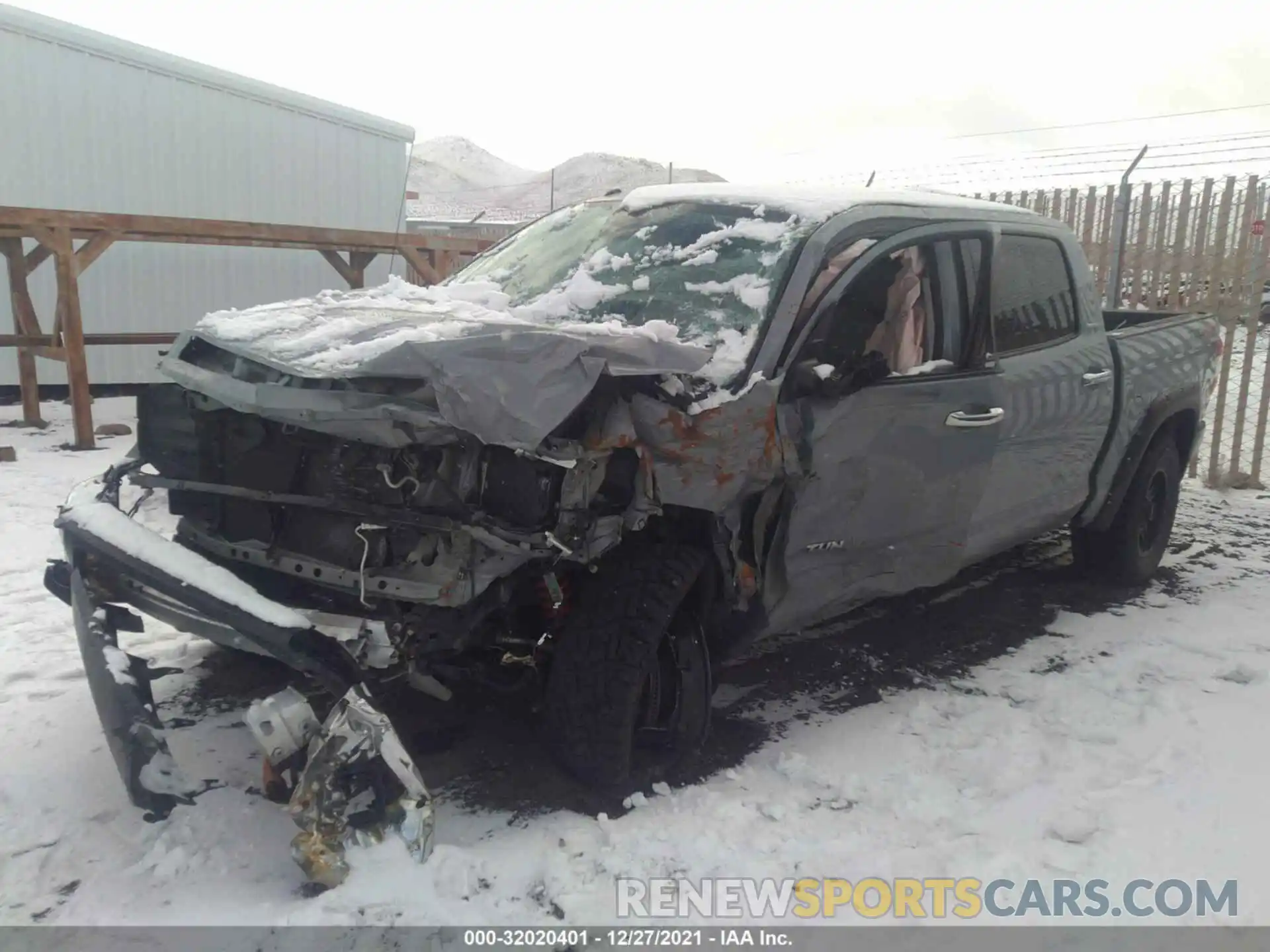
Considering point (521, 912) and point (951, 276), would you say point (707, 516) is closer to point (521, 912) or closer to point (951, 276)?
point (521, 912)

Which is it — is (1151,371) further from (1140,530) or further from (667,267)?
(667,267)

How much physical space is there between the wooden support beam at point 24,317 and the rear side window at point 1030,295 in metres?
8.44

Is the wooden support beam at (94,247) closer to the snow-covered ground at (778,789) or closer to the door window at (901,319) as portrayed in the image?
the snow-covered ground at (778,789)

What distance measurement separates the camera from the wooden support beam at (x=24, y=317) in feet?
28.2

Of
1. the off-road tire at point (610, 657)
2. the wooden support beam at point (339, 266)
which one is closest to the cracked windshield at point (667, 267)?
the off-road tire at point (610, 657)

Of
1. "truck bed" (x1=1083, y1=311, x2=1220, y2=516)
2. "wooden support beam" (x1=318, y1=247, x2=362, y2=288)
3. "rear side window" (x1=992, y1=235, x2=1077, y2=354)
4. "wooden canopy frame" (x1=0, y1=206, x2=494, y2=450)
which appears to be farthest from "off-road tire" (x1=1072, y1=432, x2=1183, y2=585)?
"wooden support beam" (x1=318, y1=247, x2=362, y2=288)

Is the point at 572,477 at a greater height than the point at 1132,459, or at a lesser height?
greater

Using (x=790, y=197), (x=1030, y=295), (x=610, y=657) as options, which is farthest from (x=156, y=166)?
(x=610, y=657)

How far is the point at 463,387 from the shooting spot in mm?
2467

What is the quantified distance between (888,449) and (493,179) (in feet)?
187

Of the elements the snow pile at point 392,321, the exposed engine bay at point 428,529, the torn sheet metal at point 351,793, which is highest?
the snow pile at point 392,321

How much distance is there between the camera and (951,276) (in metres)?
3.79

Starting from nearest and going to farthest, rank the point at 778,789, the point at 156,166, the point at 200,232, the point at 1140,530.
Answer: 1. the point at 778,789
2. the point at 1140,530
3. the point at 200,232
4. the point at 156,166
